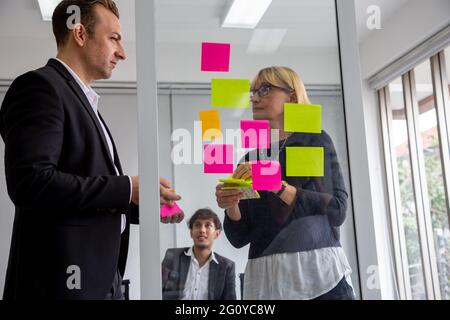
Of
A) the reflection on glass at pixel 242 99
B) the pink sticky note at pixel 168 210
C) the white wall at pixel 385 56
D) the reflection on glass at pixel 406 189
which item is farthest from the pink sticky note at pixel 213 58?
the reflection on glass at pixel 406 189

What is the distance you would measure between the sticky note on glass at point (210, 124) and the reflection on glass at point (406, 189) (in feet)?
7.13

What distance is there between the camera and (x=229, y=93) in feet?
4.19

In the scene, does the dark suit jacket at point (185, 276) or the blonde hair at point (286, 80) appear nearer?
the dark suit jacket at point (185, 276)

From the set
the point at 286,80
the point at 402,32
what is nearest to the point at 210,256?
the point at 286,80

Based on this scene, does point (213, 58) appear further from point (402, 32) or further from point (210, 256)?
point (402, 32)

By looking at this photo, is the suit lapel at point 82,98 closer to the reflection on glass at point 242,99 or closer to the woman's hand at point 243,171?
the reflection on glass at point 242,99

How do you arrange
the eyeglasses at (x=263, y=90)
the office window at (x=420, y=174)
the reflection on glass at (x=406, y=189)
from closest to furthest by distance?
→ the eyeglasses at (x=263, y=90) → the office window at (x=420, y=174) → the reflection on glass at (x=406, y=189)

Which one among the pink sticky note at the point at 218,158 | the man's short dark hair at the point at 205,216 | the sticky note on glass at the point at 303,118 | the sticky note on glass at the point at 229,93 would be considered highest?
the sticky note on glass at the point at 229,93

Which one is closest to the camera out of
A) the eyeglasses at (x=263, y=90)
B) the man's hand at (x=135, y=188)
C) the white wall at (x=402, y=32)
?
the man's hand at (x=135, y=188)

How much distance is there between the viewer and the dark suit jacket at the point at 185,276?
120 cm
